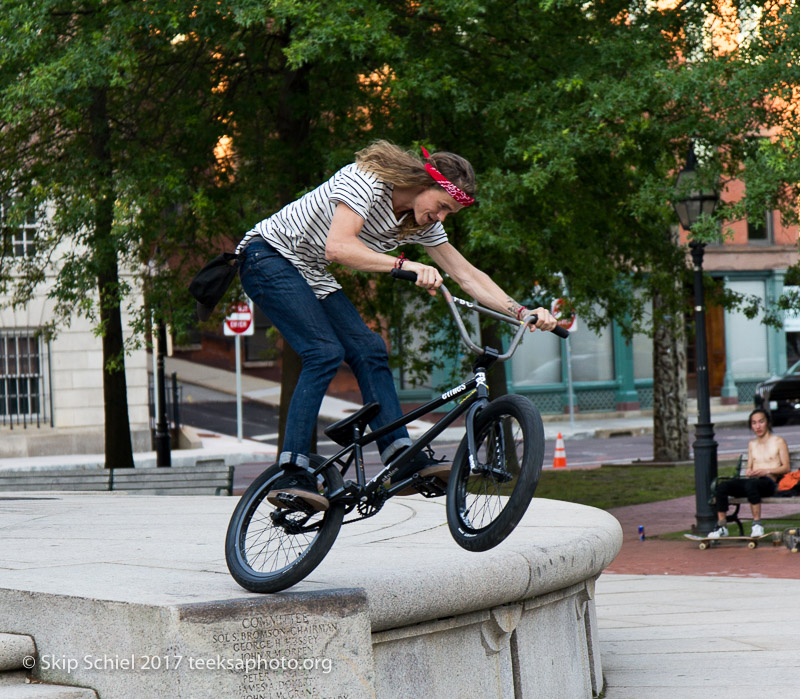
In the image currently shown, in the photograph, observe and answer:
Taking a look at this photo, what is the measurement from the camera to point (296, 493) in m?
4.41

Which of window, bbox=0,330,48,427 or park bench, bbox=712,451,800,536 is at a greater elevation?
window, bbox=0,330,48,427

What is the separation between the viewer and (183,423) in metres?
29.0

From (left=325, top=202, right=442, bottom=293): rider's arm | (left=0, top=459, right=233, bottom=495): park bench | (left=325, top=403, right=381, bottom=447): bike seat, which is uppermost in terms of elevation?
(left=325, top=202, right=442, bottom=293): rider's arm

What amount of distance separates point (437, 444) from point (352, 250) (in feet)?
65.0

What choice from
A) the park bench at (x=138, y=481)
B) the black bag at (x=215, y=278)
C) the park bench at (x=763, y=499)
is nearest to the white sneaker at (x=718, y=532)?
the park bench at (x=763, y=499)

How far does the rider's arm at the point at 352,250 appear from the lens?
4191 mm

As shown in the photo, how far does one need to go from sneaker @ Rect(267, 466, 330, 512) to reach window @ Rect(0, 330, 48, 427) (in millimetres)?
19378

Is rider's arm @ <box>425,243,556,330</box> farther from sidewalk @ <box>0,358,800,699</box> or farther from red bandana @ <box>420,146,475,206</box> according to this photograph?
sidewalk @ <box>0,358,800,699</box>

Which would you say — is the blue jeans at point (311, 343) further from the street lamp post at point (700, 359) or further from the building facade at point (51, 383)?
the building facade at point (51, 383)

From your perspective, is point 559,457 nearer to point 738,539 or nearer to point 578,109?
point 738,539

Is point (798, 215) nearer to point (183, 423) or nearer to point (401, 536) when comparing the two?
point (401, 536)

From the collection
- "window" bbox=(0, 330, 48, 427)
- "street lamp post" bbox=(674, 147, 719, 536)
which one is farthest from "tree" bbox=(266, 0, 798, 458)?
"window" bbox=(0, 330, 48, 427)

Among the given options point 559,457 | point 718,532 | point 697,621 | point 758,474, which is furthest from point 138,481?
point 559,457

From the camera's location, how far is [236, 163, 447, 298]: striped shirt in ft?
14.6
